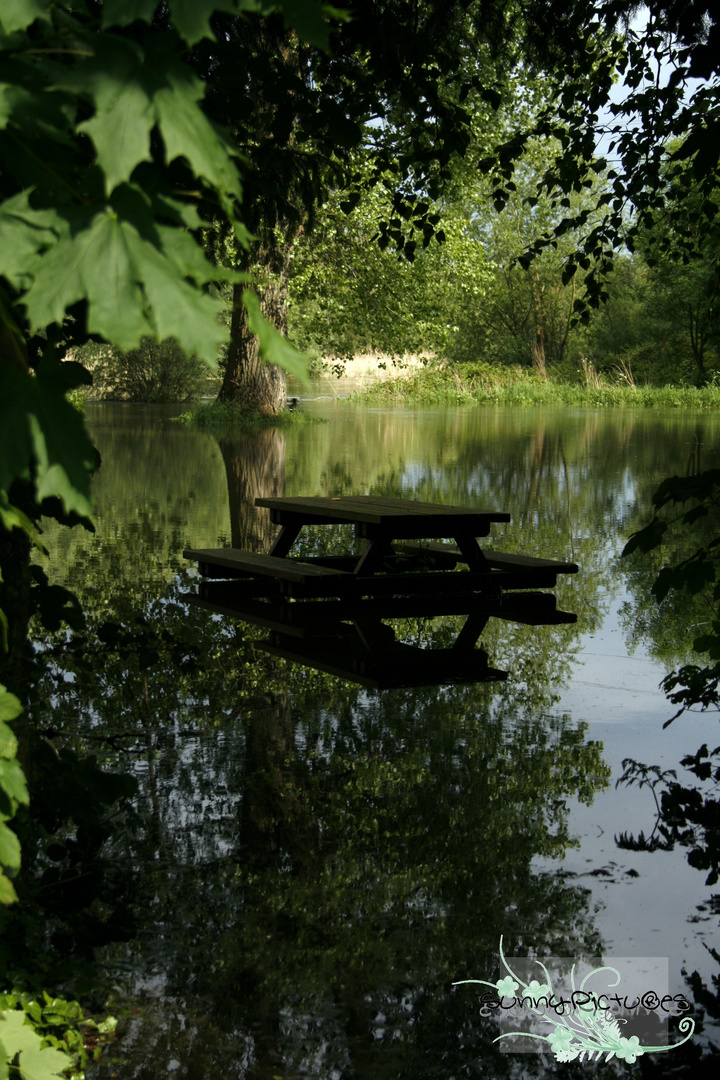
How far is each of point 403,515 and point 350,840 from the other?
3645 mm

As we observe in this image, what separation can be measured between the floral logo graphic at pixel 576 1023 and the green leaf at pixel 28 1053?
105 cm

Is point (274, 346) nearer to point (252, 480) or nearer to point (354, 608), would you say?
point (354, 608)

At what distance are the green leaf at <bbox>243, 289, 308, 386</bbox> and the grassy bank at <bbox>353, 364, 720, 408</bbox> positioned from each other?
42.3m

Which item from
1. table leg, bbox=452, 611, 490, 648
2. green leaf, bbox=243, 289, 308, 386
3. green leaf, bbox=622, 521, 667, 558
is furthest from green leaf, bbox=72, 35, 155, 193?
table leg, bbox=452, 611, 490, 648

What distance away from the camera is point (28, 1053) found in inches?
66.4

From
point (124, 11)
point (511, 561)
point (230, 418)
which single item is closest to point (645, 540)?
point (124, 11)

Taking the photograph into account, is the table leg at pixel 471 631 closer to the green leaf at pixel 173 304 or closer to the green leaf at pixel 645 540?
the green leaf at pixel 645 540

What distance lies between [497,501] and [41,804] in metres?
9.62

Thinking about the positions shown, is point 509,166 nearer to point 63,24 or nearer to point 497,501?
point 497,501

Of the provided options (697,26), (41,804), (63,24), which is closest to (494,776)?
(41,804)

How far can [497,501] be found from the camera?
1213 centimetres

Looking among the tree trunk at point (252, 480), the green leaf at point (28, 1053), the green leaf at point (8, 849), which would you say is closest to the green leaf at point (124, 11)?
the green leaf at point (8, 849)

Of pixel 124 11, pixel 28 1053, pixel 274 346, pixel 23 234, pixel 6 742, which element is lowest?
pixel 28 1053

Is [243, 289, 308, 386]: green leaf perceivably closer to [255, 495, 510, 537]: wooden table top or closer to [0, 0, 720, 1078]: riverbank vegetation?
[0, 0, 720, 1078]: riverbank vegetation
